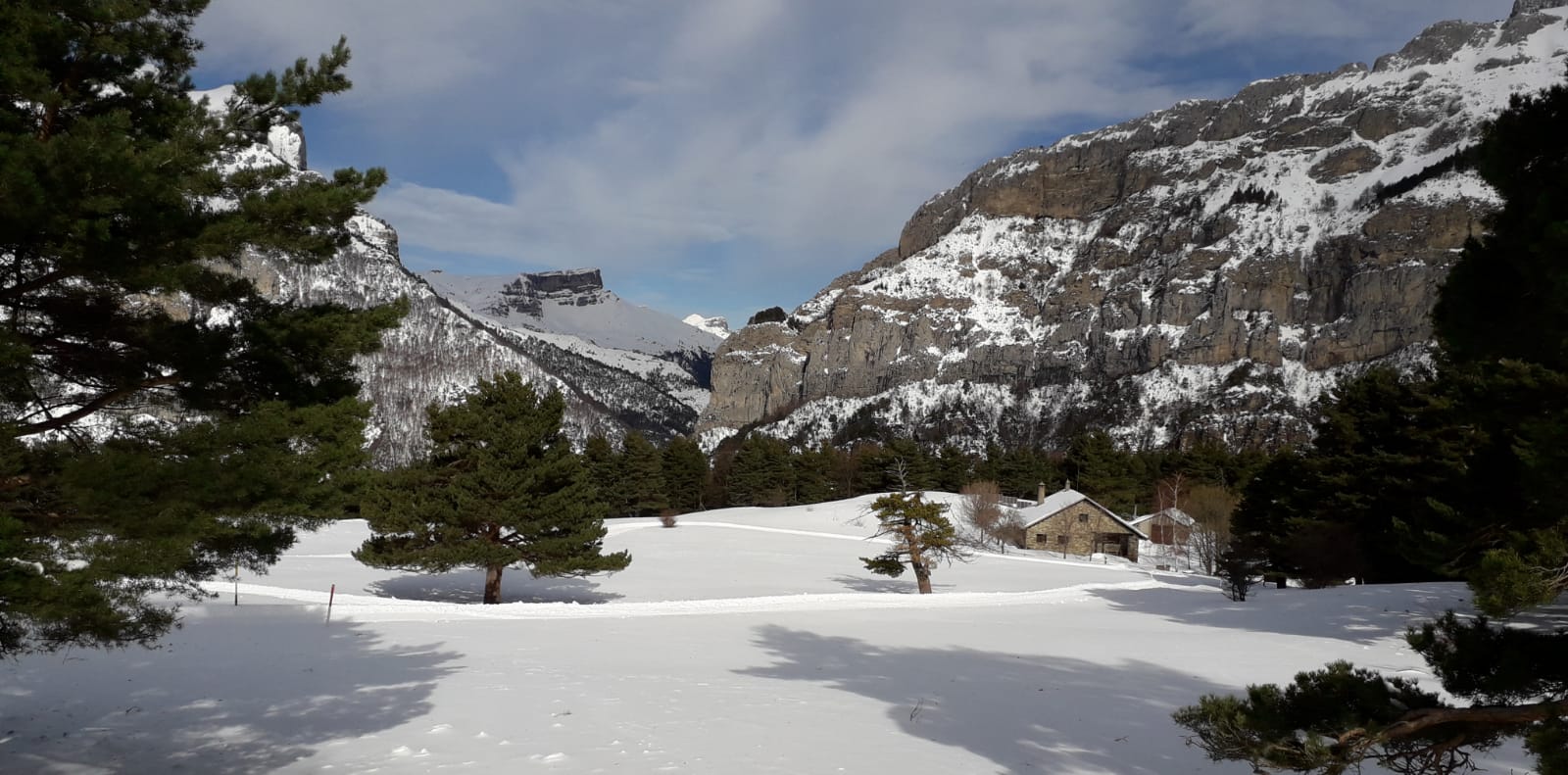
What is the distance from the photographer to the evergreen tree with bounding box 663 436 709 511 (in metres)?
78.4

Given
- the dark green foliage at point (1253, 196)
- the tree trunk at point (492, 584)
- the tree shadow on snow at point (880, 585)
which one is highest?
the dark green foliage at point (1253, 196)

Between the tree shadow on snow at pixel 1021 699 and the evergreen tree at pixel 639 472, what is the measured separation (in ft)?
180

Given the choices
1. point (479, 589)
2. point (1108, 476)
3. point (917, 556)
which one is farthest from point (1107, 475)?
point (479, 589)

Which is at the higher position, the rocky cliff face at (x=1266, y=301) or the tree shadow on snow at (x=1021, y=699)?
the rocky cliff face at (x=1266, y=301)

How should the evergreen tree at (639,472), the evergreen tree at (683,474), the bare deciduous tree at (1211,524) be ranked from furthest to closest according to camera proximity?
the evergreen tree at (683,474) < the evergreen tree at (639,472) < the bare deciduous tree at (1211,524)

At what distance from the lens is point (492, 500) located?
24.6 m

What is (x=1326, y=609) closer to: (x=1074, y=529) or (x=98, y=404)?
(x=98, y=404)

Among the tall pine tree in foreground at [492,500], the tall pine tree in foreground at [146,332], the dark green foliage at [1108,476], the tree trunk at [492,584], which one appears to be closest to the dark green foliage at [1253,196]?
the dark green foliage at [1108,476]

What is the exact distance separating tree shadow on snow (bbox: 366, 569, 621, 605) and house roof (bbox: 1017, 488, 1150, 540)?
35.6 m

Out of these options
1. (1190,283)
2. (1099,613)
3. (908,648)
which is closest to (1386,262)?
(1190,283)

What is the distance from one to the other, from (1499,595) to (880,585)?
32799mm

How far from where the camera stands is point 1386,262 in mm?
156750

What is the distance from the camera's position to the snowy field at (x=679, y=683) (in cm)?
788

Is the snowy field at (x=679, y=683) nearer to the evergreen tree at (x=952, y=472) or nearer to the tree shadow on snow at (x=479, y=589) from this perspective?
the tree shadow on snow at (x=479, y=589)
